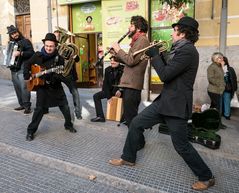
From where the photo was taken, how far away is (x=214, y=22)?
6879 mm

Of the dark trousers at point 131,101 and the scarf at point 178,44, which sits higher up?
the scarf at point 178,44

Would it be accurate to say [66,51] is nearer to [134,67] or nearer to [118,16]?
[134,67]

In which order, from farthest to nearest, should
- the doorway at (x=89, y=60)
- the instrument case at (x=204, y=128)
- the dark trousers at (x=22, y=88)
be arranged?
the doorway at (x=89, y=60) → the dark trousers at (x=22, y=88) → the instrument case at (x=204, y=128)

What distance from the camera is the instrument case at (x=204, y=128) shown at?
4527 millimetres

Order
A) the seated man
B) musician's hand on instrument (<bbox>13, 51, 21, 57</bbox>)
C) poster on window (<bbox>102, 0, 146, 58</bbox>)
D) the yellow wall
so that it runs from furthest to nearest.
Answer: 1. poster on window (<bbox>102, 0, 146, 58</bbox>)
2. the yellow wall
3. musician's hand on instrument (<bbox>13, 51, 21, 57</bbox>)
4. the seated man

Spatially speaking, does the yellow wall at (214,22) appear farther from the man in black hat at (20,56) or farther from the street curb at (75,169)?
the street curb at (75,169)

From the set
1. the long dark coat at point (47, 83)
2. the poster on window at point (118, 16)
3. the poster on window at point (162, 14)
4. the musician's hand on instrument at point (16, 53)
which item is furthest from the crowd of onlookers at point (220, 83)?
the musician's hand on instrument at point (16, 53)

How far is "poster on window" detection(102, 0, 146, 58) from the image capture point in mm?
7930

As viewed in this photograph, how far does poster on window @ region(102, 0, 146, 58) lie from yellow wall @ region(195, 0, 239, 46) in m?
1.59

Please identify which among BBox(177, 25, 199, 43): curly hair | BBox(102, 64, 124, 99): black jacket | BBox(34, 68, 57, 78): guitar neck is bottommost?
BBox(102, 64, 124, 99): black jacket

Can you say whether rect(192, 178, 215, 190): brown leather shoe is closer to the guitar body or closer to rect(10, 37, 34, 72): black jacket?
the guitar body

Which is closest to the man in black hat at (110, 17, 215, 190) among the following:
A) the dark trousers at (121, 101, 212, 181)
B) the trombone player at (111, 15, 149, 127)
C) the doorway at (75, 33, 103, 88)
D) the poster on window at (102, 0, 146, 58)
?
the dark trousers at (121, 101, 212, 181)

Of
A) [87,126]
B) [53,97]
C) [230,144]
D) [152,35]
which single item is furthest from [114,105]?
[152,35]

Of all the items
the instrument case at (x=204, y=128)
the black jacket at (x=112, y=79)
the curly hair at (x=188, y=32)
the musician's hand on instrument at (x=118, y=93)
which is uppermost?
the curly hair at (x=188, y=32)
